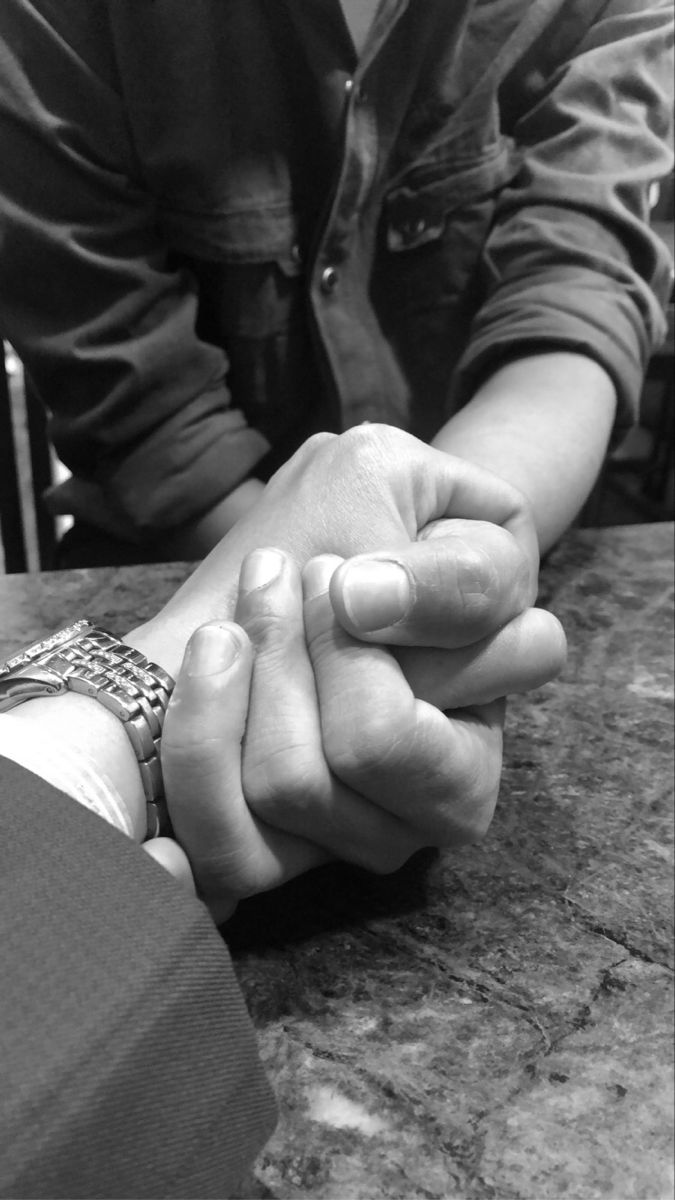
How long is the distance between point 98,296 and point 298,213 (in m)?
0.18

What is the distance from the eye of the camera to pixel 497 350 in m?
0.75

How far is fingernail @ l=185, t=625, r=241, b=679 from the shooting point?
40 cm

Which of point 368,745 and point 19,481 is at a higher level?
point 368,745

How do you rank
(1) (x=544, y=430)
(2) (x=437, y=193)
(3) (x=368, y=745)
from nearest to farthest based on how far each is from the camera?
(3) (x=368, y=745)
(1) (x=544, y=430)
(2) (x=437, y=193)

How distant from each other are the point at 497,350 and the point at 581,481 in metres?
0.13

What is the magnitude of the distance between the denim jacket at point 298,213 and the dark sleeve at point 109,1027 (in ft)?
1.54

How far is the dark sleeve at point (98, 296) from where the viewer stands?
0.63 m

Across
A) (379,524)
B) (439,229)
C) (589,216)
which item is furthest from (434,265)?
(379,524)

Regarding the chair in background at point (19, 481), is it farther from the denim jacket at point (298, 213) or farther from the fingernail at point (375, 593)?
the fingernail at point (375, 593)

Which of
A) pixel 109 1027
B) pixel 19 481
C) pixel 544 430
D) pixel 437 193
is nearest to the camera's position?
pixel 109 1027

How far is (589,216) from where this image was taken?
0.76m

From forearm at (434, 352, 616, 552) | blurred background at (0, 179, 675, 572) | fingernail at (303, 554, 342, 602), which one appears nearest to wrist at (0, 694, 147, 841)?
fingernail at (303, 554, 342, 602)

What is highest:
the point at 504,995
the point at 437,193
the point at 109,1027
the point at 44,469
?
the point at 437,193

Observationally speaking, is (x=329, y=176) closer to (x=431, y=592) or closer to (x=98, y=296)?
(x=98, y=296)
